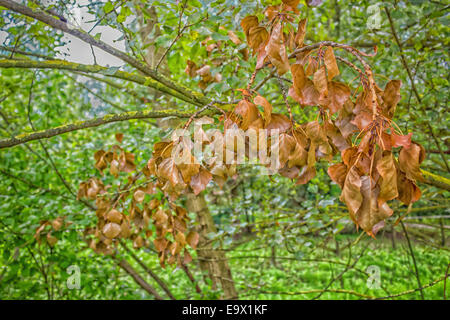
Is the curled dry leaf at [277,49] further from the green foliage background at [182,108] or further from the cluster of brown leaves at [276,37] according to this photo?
the green foliage background at [182,108]

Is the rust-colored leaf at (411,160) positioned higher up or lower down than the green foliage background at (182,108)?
lower down

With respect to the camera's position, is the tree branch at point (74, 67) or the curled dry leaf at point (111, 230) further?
the curled dry leaf at point (111, 230)

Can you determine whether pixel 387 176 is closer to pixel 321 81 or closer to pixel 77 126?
pixel 321 81

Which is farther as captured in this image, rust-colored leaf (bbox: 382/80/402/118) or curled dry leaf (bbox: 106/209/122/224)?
curled dry leaf (bbox: 106/209/122/224)

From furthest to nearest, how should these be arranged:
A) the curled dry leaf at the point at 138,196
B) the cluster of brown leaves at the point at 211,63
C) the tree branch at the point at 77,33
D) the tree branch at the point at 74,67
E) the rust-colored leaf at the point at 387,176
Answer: the cluster of brown leaves at the point at 211,63 < the curled dry leaf at the point at 138,196 < the tree branch at the point at 74,67 < the tree branch at the point at 77,33 < the rust-colored leaf at the point at 387,176

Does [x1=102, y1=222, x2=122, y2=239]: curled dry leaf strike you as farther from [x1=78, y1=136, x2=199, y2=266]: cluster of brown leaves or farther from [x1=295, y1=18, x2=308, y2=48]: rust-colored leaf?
[x1=295, y1=18, x2=308, y2=48]: rust-colored leaf

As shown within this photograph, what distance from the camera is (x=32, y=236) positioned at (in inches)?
59.9

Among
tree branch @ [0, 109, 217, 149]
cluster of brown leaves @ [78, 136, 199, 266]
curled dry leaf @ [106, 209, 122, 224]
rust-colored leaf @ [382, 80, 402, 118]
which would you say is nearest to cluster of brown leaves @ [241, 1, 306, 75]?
rust-colored leaf @ [382, 80, 402, 118]

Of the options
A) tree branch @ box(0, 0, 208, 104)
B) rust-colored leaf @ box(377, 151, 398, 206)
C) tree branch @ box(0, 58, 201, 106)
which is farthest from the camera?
tree branch @ box(0, 58, 201, 106)

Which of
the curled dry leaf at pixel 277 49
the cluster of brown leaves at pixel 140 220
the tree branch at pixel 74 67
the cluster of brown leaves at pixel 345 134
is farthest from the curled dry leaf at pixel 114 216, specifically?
the curled dry leaf at pixel 277 49

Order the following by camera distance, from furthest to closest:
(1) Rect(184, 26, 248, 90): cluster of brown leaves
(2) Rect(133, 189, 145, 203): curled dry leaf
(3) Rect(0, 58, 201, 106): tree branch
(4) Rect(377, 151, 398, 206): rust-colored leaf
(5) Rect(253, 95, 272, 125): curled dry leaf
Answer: (1) Rect(184, 26, 248, 90): cluster of brown leaves → (2) Rect(133, 189, 145, 203): curled dry leaf → (3) Rect(0, 58, 201, 106): tree branch → (5) Rect(253, 95, 272, 125): curled dry leaf → (4) Rect(377, 151, 398, 206): rust-colored leaf

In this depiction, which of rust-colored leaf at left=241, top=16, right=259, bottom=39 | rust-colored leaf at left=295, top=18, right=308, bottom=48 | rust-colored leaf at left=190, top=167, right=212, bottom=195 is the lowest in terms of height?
rust-colored leaf at left=190, top=167, right=212, bottom=195

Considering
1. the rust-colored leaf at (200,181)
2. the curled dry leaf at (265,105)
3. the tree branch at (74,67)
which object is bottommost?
the rust-colored leaf at (200,181)

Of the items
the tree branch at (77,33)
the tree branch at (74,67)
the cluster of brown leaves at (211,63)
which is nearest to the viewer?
the tree branch at (77,33)
